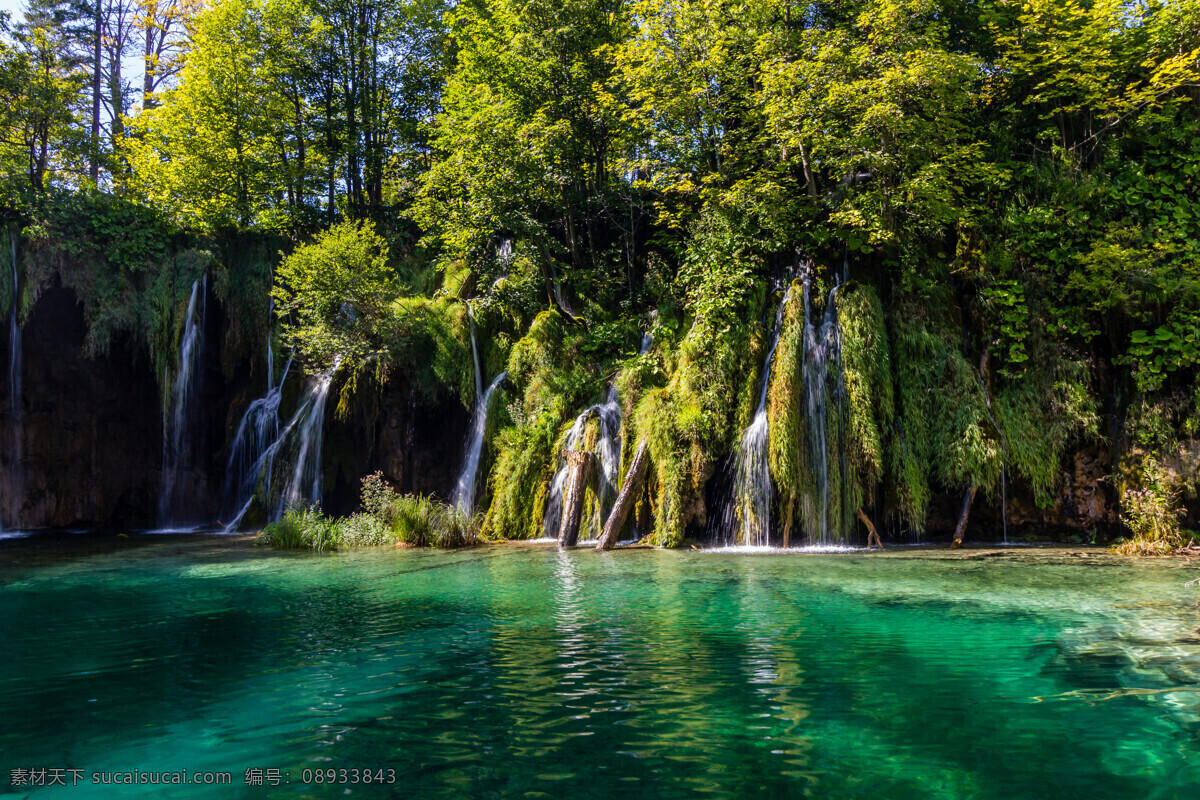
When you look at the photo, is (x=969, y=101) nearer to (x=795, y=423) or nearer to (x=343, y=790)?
(x=795, y=423)

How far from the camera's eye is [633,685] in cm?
455

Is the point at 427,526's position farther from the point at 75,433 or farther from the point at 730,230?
the point at 75,433

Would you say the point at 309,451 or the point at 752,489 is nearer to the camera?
the point at 752,489

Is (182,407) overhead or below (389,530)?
overhead

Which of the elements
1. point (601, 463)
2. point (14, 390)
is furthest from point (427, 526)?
point (14, 390)

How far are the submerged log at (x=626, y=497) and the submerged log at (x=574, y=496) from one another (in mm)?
576

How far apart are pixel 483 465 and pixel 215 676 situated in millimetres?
11170

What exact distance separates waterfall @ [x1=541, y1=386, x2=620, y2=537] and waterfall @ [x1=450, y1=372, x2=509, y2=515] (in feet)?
6.91

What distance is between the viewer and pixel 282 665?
5.23 metres

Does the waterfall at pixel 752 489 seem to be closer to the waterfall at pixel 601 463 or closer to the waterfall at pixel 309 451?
the waterfall at pixel 601 463

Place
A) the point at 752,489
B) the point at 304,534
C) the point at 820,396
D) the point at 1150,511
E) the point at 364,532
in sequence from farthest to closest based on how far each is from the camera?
the point at 364,532 → the point at 304,534 → the point at 820,396 → the point at 752,489 → the point at 1150,511

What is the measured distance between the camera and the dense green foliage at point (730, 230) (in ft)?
41.7

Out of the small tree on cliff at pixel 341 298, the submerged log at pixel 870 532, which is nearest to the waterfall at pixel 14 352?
the small tree on cliff at pixel 341 298

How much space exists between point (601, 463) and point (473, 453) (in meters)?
3.65
